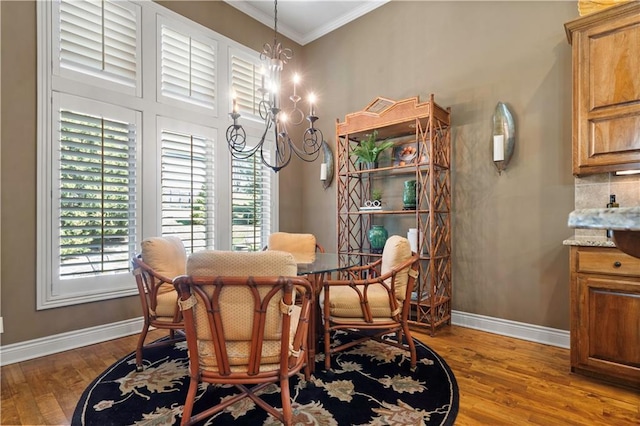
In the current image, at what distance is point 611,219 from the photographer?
619mm

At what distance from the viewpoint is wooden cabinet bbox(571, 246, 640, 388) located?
2008 millimetres

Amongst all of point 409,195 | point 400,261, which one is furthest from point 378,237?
point 400,261

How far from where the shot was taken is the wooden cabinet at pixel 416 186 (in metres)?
3.11

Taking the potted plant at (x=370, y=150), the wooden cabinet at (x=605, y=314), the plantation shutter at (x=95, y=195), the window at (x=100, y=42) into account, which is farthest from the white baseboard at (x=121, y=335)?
the window at (x=100, y=42)

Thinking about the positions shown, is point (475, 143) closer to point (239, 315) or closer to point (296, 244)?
point (296, 244)

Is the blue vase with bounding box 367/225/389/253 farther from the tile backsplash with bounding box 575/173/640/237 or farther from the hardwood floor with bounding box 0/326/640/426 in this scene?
the tile backsplash with bounding box 575/173/640/237

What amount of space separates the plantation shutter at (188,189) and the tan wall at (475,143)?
0.83 meters

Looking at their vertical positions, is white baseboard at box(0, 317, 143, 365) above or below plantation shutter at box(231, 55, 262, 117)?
below

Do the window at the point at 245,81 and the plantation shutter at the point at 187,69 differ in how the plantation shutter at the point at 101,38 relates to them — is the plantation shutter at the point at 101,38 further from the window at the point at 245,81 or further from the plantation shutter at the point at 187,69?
the window at the point at 245,81

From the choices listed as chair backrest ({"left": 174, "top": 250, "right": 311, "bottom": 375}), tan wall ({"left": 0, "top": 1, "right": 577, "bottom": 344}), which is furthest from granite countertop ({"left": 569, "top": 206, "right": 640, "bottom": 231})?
tan wall ({"left": 0, "top": 1, "right": 577, "bottom": 344})

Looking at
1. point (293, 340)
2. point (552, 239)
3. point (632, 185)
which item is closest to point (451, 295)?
point (552, 239)

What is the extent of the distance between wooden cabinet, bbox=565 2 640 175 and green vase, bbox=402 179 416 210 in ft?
4.31

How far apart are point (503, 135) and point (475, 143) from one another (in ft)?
0.93

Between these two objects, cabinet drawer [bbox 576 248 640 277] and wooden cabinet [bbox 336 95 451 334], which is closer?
cabinet drawer [bbox 576 248 640 277]
